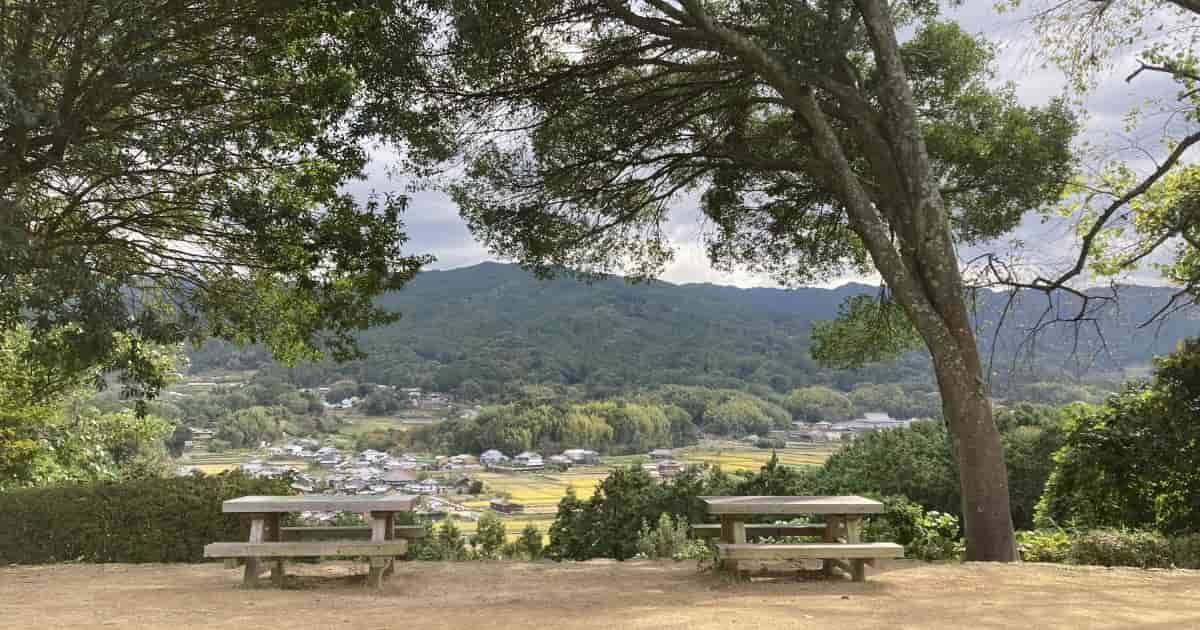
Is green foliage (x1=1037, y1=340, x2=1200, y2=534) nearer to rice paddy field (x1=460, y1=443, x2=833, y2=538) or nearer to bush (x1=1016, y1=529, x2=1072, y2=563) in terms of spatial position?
bush (x1=1016, y1=529, x2=1072, y2=563)

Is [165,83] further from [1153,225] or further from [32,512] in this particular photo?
[1153,225]

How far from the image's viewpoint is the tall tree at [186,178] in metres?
6.25

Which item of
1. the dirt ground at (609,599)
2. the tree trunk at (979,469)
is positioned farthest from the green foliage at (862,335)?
the dirt ground at (609,599)

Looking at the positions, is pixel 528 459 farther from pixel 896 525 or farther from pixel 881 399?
pixel 896 525

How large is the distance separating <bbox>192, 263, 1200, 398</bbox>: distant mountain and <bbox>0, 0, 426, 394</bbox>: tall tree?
33490mm

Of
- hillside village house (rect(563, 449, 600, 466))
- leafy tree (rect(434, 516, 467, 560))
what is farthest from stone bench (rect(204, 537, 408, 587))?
hillside village house (rect(563, 449, 600, 466))

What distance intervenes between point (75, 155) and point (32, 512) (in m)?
3.53

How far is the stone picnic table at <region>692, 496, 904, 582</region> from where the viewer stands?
537 centimetres

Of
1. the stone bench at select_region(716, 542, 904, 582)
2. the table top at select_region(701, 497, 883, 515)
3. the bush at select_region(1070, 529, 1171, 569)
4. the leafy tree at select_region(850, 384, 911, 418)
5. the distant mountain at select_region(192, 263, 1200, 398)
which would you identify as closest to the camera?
the stone bench at select_region(716, 542, 904, 582)

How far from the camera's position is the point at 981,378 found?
6.96 m

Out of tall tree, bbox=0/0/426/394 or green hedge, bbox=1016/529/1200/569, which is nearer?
tall tree, bbox=0/0/426/394

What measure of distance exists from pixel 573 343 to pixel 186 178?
50178 millimetres

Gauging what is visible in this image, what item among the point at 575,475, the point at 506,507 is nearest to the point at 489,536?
the point at 506,507

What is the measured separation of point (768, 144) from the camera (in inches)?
371
